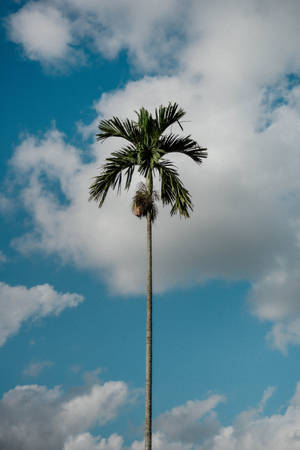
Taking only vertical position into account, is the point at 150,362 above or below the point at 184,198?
below

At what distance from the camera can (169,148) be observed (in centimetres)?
1983

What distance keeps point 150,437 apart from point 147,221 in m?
7.61

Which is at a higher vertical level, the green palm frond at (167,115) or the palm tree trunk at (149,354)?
the green palm frond at (167,115)

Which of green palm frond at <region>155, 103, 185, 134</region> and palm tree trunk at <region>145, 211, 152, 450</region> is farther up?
green palm frond at <region>155, 103, 185, 134</region>

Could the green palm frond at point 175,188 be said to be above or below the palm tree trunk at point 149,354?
above

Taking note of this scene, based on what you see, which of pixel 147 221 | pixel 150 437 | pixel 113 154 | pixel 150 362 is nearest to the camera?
pixel 150 437

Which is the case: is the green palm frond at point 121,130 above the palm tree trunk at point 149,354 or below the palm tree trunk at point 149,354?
above

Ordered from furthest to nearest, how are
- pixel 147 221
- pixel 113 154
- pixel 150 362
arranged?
pixel 113 154 < pixel 147 221 < pixel 150 362

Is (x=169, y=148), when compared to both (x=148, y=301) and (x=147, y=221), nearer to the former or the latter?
(x=147, y=221)

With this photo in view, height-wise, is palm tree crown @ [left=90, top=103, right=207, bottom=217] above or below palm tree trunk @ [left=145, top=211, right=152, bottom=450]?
above

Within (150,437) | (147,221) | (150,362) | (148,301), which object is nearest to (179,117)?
(147,221)

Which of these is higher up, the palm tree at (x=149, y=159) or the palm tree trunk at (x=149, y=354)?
the palm tree at (x=149, y=159)

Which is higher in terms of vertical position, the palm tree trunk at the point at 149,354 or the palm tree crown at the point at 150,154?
the palm tree crown at the point at 150,154

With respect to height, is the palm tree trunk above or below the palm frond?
below
